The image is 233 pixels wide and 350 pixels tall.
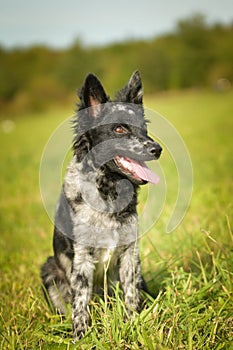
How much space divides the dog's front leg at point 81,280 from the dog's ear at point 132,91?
139 centimetres

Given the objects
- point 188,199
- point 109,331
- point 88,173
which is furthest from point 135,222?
point 188,199

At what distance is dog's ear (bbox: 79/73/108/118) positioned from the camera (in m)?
3.61

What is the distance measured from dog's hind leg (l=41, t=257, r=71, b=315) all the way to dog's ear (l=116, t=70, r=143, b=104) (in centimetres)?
175

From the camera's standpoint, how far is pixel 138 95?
398 centimetres

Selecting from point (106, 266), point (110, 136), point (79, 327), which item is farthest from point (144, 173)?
point (79, 327)

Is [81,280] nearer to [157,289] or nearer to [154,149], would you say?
[157,289]

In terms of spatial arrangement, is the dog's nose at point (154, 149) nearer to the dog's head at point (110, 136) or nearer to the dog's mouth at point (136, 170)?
the dog's head at point (110, 136)

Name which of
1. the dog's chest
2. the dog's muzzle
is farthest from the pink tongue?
the dog's chest

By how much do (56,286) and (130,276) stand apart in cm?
79

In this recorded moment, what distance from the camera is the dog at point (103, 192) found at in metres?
3.70

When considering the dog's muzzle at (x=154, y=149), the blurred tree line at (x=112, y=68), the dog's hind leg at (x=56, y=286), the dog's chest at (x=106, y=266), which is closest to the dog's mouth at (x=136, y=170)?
the dog's muzzle at (x=154, y=149)

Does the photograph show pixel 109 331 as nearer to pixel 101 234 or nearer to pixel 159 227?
pixel 101 234

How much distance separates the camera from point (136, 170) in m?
3.68

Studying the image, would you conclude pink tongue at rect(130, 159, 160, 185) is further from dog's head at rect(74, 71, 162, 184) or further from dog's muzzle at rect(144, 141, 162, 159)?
dog's muzzle at rect(144, 141, 162, 159)
